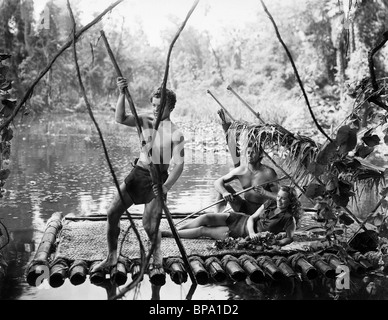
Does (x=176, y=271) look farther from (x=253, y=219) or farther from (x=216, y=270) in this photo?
(x=253, y=219)

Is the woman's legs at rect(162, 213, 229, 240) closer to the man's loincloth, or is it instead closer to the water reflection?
the water reflection

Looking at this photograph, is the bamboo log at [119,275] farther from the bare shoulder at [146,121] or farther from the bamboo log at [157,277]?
the bare shoulder at [146,121]

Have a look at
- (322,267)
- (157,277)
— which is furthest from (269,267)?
Answer: (157,277)

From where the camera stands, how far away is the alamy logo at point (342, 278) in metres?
2.63

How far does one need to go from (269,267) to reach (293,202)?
0.37 m

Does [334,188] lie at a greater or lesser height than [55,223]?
greater

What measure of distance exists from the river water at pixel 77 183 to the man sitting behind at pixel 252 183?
487 millimetres

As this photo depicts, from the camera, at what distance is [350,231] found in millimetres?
3236

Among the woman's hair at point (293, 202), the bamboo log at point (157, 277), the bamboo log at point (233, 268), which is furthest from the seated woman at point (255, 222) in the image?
the bamboo log at point (157, 277)

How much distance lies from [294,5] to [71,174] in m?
4.24

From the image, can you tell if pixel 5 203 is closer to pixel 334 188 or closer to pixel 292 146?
pixel 292 146

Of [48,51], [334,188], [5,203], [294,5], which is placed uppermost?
[294,5]

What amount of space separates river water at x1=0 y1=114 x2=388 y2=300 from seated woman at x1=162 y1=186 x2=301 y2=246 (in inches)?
13.3
